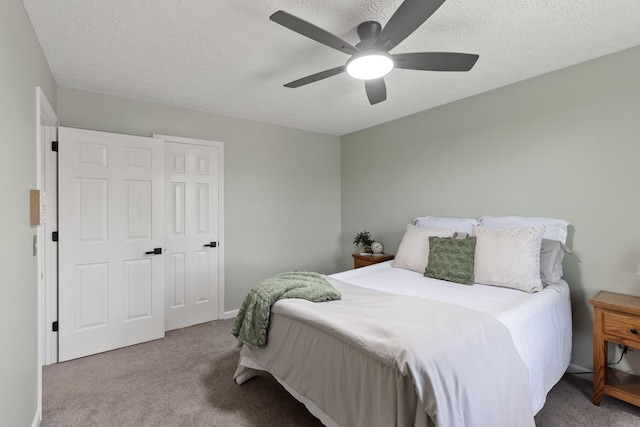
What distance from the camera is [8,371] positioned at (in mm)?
1411

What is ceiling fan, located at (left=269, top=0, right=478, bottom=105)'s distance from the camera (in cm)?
145

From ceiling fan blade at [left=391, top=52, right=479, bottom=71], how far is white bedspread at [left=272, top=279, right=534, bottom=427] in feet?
4.64

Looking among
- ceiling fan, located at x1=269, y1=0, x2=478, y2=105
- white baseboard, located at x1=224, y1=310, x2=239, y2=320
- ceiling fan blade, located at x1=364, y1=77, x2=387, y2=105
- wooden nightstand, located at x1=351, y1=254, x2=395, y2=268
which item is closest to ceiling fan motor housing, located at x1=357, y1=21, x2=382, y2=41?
ceiling fan, located at x1=269, y1=0, x2=478, y2=105

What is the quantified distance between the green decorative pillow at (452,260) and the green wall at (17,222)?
8.78ft

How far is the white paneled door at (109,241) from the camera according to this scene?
2.73 meters

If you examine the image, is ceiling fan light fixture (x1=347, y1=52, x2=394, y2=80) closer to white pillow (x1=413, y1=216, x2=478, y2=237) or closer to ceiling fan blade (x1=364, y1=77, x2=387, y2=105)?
ceiling fan blade (x1=364, y1=77, x2=387, y2=105)

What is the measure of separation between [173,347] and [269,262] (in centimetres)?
147

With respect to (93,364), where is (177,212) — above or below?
above

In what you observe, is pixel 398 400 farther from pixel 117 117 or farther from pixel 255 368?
pixel 117 117

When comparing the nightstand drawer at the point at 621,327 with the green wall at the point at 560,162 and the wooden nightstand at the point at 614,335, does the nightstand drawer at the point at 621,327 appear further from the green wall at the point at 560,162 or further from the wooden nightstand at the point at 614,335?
the green wall at the point at 560,162

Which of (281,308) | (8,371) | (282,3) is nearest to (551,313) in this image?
(281,308)

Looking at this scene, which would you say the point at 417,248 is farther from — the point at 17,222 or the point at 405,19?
the point at 17,222

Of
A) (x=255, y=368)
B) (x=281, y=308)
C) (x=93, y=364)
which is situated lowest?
(x=93, y=364)

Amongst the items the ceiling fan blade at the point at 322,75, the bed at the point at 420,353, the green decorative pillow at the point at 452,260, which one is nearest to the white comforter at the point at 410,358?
the bed at the point at 420,353
